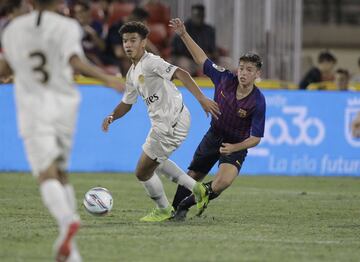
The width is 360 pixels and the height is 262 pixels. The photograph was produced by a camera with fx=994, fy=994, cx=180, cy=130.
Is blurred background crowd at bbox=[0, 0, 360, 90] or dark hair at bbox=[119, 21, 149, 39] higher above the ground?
dark hair at bbox=[119, 21, 149, 39]

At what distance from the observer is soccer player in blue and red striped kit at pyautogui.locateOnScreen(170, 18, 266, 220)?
11.2 meters

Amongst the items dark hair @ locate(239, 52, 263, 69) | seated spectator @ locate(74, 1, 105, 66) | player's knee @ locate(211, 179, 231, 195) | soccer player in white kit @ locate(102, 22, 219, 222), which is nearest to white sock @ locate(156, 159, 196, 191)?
soccer player in white kit @ locate(102, 22, 219, 222)

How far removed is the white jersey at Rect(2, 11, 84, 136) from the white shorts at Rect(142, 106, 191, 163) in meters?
3.59

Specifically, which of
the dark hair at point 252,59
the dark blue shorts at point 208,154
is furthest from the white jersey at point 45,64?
the dark blue shorts at point 208,154

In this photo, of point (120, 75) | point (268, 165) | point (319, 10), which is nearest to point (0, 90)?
point (120, 75)

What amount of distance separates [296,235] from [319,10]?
19.2 metres

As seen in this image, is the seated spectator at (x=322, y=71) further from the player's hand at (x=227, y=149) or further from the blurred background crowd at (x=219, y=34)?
the player's hand at (x=227, y=149)

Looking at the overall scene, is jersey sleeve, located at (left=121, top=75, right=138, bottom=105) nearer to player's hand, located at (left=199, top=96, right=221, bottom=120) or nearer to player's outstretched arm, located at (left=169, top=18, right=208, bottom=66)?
player's outstretched arm, located at (left=169, top=18, right=208, bottom=66)

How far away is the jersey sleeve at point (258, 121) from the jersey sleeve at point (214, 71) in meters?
0.64

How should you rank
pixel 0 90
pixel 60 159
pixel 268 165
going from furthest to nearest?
pixel 268 165 < pixel 0 90 < pixel 60 159

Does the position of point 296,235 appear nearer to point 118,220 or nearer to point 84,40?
point 118,220

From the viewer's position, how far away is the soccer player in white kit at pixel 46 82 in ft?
24.1

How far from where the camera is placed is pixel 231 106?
1152cm

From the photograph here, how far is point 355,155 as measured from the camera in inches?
768
